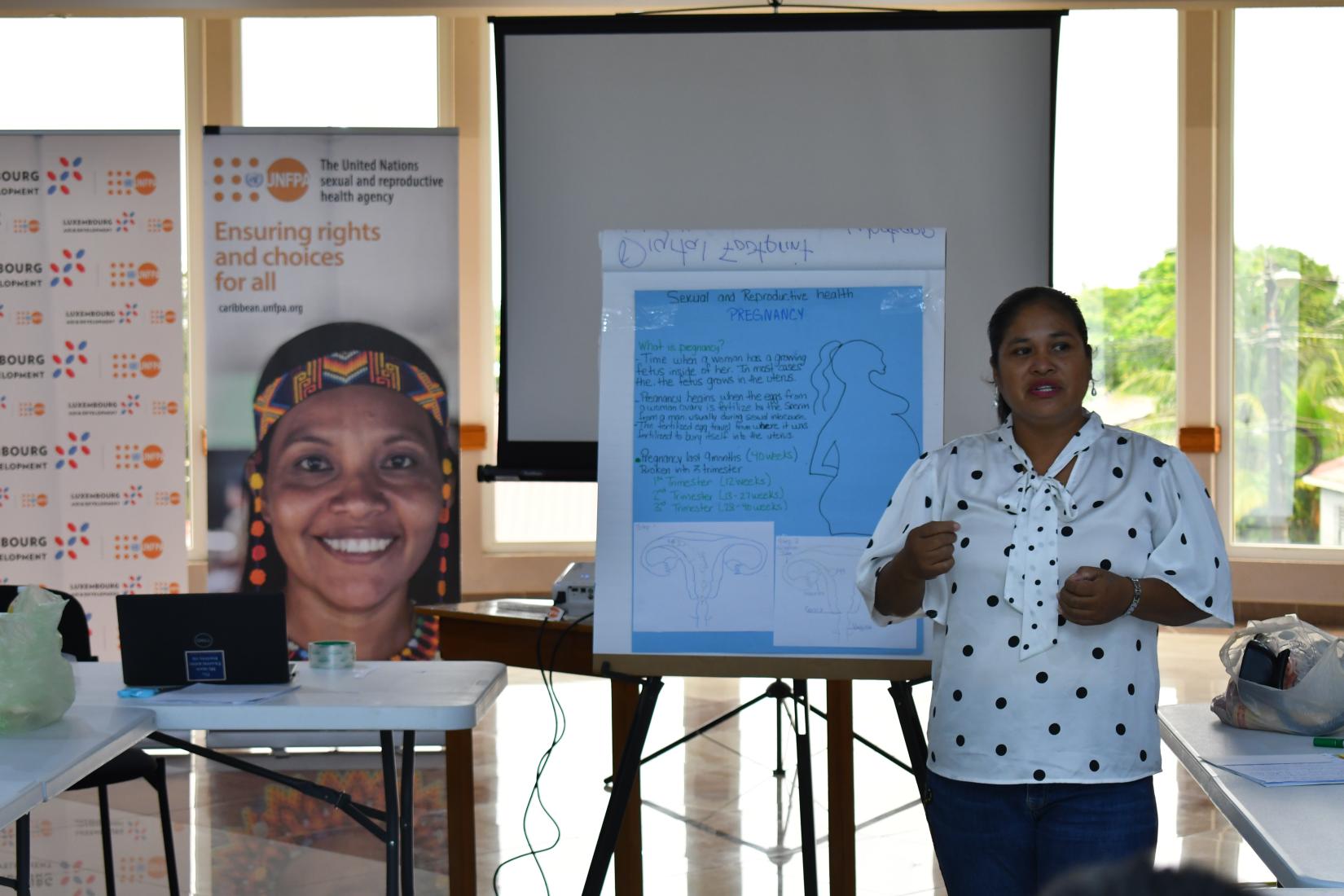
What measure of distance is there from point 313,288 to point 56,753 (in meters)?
3.03

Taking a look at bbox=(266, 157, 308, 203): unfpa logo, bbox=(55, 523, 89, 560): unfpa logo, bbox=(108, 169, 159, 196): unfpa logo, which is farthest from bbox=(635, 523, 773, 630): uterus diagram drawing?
bbox=(108, 169, 159, 196): unfpa logo

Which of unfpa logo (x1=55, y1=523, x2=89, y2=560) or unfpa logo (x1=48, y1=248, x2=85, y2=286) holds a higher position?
unfpa logo (x1=48, y1=248, x2=85, y2=286)

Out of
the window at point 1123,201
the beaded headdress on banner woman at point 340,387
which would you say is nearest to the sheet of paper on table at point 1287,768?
the beaded headdress on banner woman at point 340,387

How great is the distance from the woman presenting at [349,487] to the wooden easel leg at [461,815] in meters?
1.73

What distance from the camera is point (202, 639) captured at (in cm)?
273

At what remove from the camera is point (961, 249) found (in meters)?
4.04

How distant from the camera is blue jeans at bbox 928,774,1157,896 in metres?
2.03

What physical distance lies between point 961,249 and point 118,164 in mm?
3367

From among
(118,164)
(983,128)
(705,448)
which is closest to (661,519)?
(705,448)

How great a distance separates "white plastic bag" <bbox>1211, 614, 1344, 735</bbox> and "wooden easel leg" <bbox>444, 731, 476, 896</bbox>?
70.3 inches

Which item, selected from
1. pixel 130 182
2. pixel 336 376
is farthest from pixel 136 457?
pixel 130 182

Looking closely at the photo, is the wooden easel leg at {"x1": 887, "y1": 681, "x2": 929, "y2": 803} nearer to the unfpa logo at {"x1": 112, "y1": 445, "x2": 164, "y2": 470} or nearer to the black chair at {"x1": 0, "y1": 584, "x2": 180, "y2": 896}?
the black chair at {"x1": 0, "y1": 584, "x2": 180, "y2": 896}

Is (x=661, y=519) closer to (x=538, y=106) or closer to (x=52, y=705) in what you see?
(x=52, y=705)

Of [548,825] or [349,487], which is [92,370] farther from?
[548,825]
